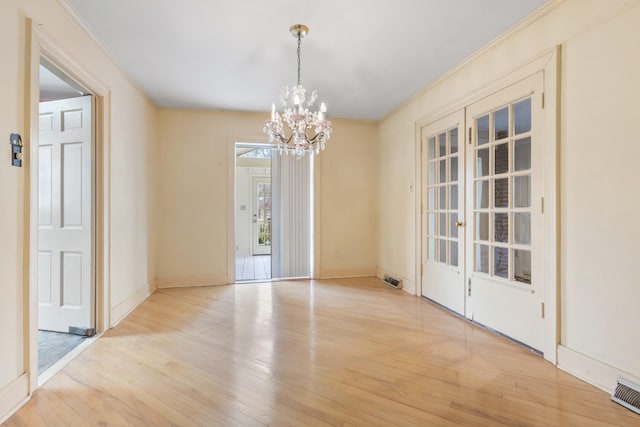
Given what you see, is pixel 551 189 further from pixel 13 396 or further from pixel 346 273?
pixel 13 396

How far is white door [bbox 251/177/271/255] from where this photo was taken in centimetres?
838

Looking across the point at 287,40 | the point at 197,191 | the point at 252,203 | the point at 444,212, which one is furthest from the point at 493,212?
the point at 252,203

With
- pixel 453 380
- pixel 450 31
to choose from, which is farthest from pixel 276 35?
Result: pixel 453 380

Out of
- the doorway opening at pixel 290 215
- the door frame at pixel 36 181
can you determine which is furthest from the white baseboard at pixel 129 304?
the doorway opening at pixel 290 215

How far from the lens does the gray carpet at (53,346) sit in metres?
2.39

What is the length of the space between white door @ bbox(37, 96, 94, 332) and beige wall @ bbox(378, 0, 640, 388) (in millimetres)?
3925

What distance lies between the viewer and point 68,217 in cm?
294

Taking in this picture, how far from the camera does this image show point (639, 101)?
5.98 feet

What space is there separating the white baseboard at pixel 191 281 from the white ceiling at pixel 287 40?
261 cm

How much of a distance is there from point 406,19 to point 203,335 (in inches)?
126

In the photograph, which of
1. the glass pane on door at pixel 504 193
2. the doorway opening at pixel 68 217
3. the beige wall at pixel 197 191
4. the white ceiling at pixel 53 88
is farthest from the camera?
the beige wall at pixel 197 191

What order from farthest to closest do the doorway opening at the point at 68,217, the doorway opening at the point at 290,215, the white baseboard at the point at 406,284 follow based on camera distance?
the doorway opening at the point at 290,215
the white baseboard at the point at 406,284
the doorway opening at the point at 68,217

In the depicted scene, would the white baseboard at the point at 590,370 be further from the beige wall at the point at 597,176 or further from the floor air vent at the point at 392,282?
the floor air vent at the point at 392,282

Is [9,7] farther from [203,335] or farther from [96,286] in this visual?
[203,335]
